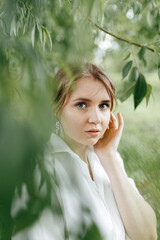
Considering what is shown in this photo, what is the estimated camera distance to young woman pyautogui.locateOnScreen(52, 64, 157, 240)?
0.88 meters

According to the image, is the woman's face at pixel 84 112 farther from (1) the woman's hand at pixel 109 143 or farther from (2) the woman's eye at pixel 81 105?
(1) the woman's hand at pixel 109 143

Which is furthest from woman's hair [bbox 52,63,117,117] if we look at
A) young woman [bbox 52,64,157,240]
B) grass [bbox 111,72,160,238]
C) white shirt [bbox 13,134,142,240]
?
grass [bbox 111,72,160,238]

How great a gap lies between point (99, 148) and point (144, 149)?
2.37m

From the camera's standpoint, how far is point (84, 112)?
0.88 m

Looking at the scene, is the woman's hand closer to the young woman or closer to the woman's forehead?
the young woman

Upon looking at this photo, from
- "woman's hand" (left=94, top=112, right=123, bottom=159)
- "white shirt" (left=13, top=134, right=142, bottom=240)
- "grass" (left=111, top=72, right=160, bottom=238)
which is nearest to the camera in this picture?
"white shirt" (left=13, top=134, right=142, bottom=240)

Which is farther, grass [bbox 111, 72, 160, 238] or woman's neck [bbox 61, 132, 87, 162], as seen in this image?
grass [bbox 111, 72, 160, 238]

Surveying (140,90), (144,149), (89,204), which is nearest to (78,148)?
(140,90)

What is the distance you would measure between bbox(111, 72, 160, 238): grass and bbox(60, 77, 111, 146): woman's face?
0.71 metres

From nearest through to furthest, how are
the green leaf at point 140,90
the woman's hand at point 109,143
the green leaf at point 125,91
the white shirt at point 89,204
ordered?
the white shirt at point 89,204
the green leaf at point 140,90
the green leaf at point 125,91
the woman's hand at point 109,143

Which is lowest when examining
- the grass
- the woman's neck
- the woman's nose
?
the grass

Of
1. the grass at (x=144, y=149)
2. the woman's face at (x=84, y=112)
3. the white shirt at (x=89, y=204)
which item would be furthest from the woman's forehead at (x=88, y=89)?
the grass at (x=144, y=149)

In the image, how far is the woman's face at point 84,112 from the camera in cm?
87

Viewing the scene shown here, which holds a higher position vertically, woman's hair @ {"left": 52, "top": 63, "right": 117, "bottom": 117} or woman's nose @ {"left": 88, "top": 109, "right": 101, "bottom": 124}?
woman's hair @ {"left": 52, "top": 63, "right": 117, "bottom": 117}
